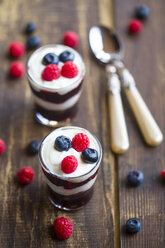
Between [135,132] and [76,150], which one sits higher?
[76,150]

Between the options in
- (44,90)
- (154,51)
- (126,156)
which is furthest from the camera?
(154,51)

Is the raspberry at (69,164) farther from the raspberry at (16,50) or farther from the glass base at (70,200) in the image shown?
the raspberry at (16,50)

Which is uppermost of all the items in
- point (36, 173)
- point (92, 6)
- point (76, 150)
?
point (92, 6)

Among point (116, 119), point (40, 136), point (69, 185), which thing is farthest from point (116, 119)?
point (69, 185)

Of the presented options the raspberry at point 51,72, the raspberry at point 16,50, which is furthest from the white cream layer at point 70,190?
the raspberry at point 16,50

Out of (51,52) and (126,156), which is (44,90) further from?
(126,156)

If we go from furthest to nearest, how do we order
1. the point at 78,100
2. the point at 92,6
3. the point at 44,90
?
the point at 92,6
the point at 78,100
the point at 44,90

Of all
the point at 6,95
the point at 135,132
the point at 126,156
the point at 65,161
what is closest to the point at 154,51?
the point at 135,132
